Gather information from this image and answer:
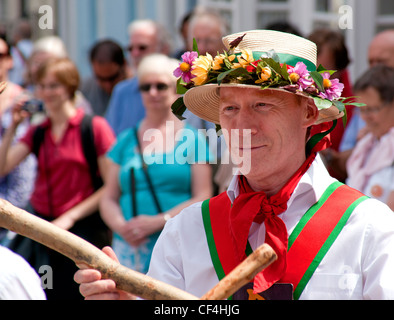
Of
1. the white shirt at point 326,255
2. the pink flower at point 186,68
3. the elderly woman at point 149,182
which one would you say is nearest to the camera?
the white shirt at point 326,255

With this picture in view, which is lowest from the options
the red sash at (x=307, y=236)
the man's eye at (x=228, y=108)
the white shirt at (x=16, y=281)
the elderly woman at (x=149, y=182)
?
the elderly woman at (x=149, y=182)

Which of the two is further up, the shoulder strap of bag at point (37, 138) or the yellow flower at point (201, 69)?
the yellow flower at point (201, 69)

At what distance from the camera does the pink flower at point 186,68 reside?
2.89m

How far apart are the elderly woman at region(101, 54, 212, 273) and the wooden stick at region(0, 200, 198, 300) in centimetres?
258

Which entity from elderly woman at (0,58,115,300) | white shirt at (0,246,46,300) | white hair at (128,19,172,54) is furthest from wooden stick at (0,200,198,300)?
white hair at (128,19,172,54)

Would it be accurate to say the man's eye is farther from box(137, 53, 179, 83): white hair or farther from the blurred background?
the blurred background

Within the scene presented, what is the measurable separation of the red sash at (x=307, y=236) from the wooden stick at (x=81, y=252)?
1.82 ft

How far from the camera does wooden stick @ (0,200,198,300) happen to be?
2.07 m

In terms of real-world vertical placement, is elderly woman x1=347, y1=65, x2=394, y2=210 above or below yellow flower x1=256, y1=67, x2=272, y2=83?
below

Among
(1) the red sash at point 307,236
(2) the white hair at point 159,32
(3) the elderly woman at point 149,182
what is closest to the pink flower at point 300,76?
(1) the red sash at point 307,236

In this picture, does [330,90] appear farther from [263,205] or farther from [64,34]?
[64,34]

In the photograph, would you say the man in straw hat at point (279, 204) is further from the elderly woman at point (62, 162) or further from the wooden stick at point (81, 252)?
the elderly woman at point (62, 162)

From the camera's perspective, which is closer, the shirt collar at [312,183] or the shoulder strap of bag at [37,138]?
the shirt collar at [312,183]

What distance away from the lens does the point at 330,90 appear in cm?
276
